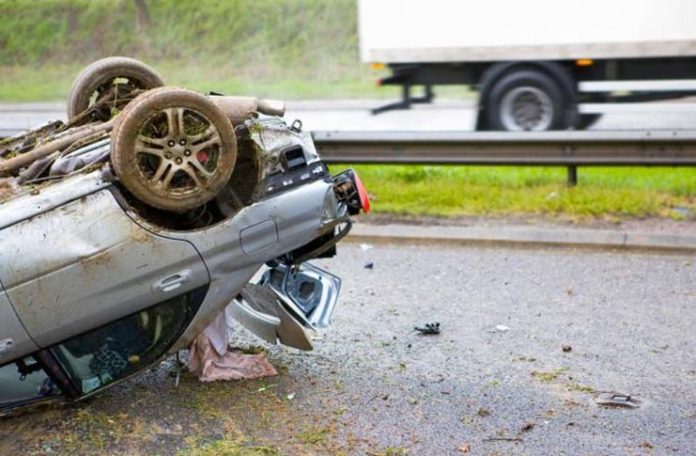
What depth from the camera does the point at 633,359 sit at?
5902 millimetres

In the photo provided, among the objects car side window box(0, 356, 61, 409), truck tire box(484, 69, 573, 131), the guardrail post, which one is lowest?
car side window box(0, 356, 61, 409)

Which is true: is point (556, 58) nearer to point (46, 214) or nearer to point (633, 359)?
point (633, 359)

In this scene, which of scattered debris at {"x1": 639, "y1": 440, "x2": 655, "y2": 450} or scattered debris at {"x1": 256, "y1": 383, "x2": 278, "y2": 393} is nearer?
scattered debris at {"x1": 639, "y1": 440, "x2": 655, "y2": 450}

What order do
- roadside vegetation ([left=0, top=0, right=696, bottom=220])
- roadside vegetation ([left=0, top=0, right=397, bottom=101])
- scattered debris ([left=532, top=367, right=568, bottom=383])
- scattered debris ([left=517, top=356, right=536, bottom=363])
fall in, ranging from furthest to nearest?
1. roadside vegetation ([left=0, top=0, right=397, bottom=101])
2. roadside vegetation ([left=0, top=0, right=696, bottom=220])
3. scattered debris ([left=517, top=356, right=536, bottom=363])
4. scattered debris ([left=532, top=367, right=568, bottom=383])

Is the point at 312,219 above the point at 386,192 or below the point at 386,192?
above

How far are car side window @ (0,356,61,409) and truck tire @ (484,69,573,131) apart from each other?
26.3ft

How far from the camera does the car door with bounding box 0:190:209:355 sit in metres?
4.82

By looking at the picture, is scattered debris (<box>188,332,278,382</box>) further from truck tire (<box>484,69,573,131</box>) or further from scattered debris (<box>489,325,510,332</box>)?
truck tire (<box>484,69,573,131</box>)

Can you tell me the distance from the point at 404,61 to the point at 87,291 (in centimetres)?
876

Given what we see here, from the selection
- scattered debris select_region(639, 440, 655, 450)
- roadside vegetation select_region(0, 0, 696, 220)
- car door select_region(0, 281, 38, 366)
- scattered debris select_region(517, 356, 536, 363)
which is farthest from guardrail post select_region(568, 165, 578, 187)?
roadside vegetation select_region(0, 0, 696, 220)

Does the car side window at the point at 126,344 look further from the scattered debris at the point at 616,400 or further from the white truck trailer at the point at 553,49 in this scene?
the white truck trailer at the point at 553,49

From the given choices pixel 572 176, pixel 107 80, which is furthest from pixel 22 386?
pixel 572 176

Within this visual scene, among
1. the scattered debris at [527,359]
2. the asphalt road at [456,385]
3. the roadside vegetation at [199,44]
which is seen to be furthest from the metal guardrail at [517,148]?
the roadside vegetation at [199,44]

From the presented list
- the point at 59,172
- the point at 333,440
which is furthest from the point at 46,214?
the point at 333,440
